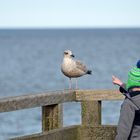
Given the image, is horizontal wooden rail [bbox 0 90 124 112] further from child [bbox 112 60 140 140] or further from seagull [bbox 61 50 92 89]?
child [bbox 112 60 140 140]

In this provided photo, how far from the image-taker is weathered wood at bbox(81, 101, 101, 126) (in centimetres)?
791

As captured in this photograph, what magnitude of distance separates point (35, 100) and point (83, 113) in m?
0.74

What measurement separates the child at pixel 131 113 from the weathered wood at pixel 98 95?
1.23 m

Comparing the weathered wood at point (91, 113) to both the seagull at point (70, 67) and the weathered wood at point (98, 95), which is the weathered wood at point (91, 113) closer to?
the weathered wood at point (98, 95)

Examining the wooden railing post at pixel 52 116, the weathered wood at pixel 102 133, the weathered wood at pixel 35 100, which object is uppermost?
the weathered wood at pixel 35 100

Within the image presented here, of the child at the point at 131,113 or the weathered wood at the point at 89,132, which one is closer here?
the child at the point at 131,113

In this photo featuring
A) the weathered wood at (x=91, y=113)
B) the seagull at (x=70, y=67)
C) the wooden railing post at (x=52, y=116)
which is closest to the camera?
the wooden railing post at (x=52, y=116)

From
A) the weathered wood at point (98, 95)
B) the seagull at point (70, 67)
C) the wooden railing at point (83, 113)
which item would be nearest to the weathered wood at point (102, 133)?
the wooden railing at point (83, 113)

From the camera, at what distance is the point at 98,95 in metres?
7.96

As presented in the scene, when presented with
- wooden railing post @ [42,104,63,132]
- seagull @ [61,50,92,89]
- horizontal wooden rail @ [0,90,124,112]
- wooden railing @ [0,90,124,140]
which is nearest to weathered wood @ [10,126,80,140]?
wooden railing @ [0,90,124,140]

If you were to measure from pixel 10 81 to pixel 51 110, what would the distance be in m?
39.5

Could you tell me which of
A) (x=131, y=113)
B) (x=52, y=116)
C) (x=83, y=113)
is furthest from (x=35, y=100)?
(x=131, y=113)

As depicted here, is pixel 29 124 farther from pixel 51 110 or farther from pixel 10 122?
pixel 51 110

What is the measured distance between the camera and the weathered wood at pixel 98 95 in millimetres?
7930
